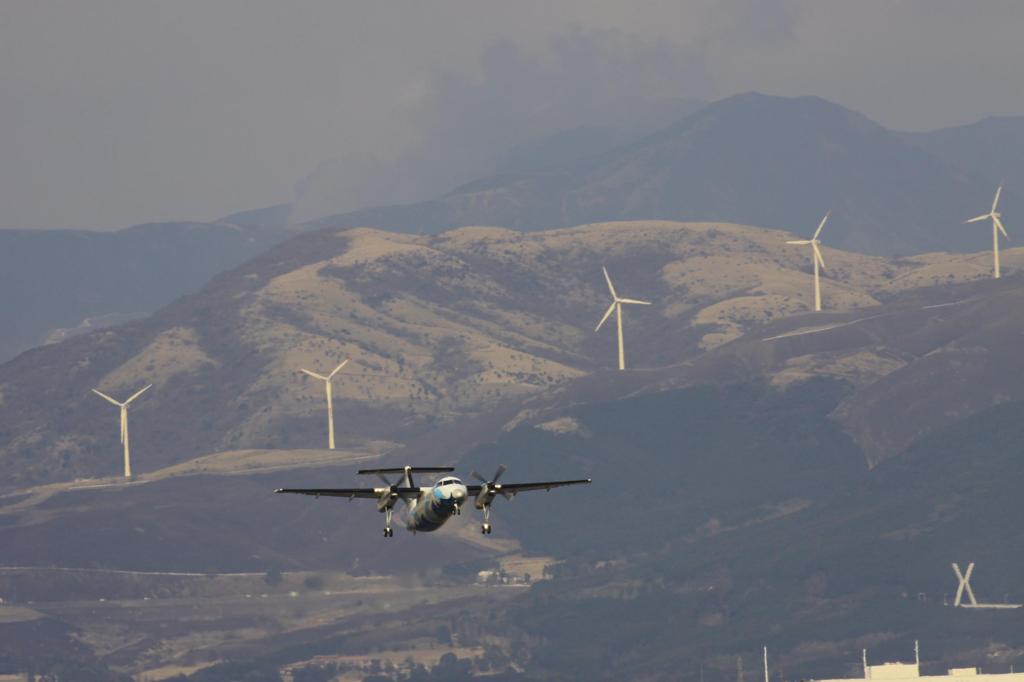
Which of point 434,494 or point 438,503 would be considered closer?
point 438,503

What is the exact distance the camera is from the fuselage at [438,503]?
153 m

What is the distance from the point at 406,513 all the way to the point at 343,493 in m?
4.90

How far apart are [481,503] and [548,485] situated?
22.9 ft

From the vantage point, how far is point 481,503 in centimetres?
15725

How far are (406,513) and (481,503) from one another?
36.0ft

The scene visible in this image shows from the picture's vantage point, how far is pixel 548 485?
16238 centimetres

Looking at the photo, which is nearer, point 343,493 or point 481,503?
point 481,503

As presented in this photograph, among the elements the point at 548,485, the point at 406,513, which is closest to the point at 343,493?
the point at 406,513

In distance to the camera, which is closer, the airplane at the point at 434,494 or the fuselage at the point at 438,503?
the fuselage at the point at 438,503

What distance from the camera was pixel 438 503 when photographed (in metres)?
154

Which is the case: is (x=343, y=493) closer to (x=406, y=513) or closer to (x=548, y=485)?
(x=406, y=513)

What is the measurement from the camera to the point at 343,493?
16750 cm

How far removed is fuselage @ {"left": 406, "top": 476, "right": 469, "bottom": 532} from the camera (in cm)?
15325

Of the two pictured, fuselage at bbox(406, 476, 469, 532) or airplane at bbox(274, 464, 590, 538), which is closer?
fuselage at bbox(406, 476, 469, 532)
